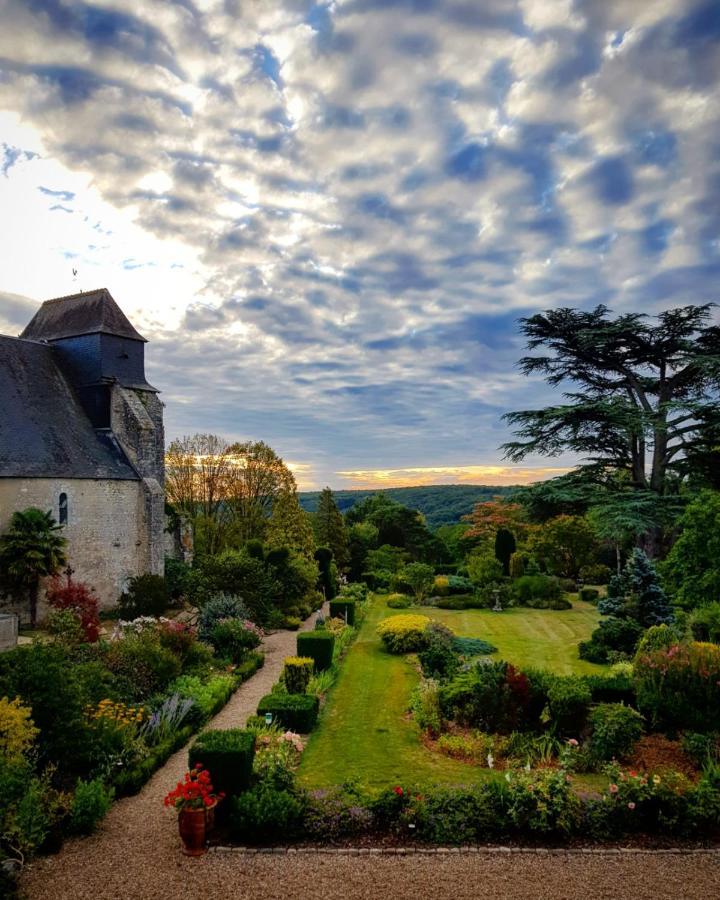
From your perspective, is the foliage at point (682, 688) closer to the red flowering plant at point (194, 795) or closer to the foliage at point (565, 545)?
the red flowering plant at point (194, 795)

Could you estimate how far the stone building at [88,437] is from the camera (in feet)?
72.1

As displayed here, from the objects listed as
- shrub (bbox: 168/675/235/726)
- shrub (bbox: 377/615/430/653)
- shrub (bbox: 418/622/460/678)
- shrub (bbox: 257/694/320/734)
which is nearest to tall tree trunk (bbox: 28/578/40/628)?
shrub (bbox: 168/675/235/726)

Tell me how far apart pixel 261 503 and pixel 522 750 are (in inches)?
1133

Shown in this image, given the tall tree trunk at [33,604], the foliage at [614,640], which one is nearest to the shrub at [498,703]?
the foliage at [614,640]

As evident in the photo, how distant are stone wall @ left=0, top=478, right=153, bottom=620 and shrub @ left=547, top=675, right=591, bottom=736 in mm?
17590

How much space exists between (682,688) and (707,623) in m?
4.59

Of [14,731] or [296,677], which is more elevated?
[14,731]

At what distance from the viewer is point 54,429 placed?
23.5 meters

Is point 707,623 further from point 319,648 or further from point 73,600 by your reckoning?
point 73,600

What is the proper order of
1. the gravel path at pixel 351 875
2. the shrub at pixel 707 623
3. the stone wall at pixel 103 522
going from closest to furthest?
the gravel path at pixel 351 875 < the shrub at pixel 707 623 < the stone wall at pixel 103 522

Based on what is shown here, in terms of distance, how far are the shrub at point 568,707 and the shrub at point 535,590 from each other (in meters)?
18.0

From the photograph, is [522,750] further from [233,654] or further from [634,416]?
[634,416]

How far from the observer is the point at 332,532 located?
36.6 meters

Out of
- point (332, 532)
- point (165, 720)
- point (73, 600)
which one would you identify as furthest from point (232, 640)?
point (332, 532)
